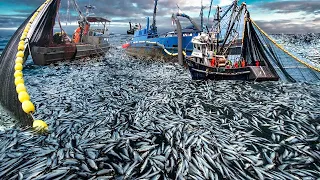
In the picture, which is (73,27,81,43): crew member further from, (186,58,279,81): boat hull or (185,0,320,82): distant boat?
Answer: (186,58,279,81): boat hull

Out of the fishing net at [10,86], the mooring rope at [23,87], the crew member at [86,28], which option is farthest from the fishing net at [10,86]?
the crew member at [86,28]

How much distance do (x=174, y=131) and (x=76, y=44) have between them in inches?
1043

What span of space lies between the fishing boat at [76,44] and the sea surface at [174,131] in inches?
382

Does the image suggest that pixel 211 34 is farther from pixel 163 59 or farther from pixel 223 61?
pixel 163 59

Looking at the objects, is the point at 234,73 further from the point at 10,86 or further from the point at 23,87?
the point at 10,86

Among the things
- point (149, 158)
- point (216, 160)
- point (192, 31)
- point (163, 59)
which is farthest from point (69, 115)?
point (192, 31)

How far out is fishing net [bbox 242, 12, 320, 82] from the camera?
15672mm

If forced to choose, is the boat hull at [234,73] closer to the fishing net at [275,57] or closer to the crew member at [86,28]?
the fishing net at [275,57]

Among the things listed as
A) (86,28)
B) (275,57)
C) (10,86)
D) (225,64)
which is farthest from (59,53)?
(275,57)

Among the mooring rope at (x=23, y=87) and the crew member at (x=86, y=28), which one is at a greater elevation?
the crew member at (x=86, y=28)

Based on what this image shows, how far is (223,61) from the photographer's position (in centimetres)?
1773

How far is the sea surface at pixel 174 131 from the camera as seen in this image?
6.04 meters

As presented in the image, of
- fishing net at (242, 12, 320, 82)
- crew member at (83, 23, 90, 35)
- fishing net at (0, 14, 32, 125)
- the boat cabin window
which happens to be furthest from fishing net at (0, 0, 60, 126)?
crew member at (83, 23, 90, 35)

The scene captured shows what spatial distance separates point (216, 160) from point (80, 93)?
35.4 feet
